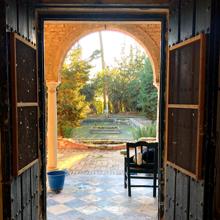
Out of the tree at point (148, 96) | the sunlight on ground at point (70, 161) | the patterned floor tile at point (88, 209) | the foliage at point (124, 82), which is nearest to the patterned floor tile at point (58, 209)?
the patterned floor tile at point (88, 209)

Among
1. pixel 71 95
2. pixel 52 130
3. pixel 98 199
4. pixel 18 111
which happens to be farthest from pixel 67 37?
pixel 71 95

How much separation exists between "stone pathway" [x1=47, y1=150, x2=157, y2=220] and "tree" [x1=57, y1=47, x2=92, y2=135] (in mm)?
3625

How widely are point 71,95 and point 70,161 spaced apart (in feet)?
11.0

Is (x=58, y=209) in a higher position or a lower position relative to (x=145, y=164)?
lower

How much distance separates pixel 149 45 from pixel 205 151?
13.7ft

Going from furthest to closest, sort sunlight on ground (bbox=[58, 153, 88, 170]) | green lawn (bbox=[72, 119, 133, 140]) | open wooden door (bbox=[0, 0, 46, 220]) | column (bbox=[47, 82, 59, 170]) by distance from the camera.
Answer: green lawn (bbox=[72, 119, 133, 140])
sunlight on ground (bbox=[58, 153, 88, 170])
column (bbox=[47, 82, 59, 170])
open wooden door (bbox=[0, 0, 46, 220])

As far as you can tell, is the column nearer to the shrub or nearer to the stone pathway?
the stone pathway

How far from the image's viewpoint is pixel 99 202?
4105mm

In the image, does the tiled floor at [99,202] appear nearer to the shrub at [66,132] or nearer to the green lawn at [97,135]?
the shrub at [66,132]

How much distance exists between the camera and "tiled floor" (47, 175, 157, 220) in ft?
11.9

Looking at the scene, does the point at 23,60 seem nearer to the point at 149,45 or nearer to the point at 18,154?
the point at 18,154

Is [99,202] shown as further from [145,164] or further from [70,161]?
[70,161]

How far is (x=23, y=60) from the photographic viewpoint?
79.7 inches

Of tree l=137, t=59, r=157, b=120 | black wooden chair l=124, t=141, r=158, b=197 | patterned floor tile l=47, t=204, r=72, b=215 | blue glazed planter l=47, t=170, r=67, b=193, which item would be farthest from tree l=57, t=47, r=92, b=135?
patterned floor tile l=47, t=204, r=72, b=215
